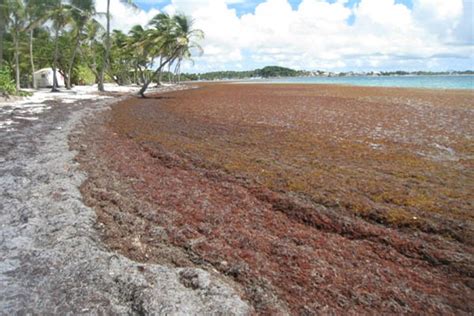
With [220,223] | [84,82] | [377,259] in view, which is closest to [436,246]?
[377,259]

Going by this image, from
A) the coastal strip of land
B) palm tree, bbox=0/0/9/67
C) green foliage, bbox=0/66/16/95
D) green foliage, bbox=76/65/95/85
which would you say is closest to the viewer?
the coastal strip of land

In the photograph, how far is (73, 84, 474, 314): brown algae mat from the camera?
3.40m

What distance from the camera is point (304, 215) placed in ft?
16.4

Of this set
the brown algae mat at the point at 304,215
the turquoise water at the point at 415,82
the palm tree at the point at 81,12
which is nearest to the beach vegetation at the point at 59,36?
the palm tree at the point at 81,12

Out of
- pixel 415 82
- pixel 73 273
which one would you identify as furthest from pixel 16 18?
pixel 415 82

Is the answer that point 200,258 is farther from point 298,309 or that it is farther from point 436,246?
point 436,246

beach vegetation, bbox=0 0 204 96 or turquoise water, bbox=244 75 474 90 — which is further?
turquoise water, bbox=244 75 474 90

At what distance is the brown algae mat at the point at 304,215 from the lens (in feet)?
11.1

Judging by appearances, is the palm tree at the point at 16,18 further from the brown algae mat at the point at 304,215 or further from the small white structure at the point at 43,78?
the brown algae mat at the point at 304,215

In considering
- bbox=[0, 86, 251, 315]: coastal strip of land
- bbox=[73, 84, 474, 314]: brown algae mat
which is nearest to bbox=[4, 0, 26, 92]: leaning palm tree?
bbox=[73, 84, 474, 314]: brown algae mat

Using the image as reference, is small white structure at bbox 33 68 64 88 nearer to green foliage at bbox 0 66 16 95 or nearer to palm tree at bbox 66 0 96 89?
palm tree at bbox 66 0 96 89

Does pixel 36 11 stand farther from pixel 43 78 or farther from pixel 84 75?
pixel 84 75

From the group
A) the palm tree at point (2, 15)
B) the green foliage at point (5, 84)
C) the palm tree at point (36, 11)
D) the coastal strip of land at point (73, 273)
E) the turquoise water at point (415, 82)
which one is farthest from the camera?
the turquoise water at point (415, 82)

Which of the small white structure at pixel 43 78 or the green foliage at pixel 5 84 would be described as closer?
the green foliage at pixel 5 84
